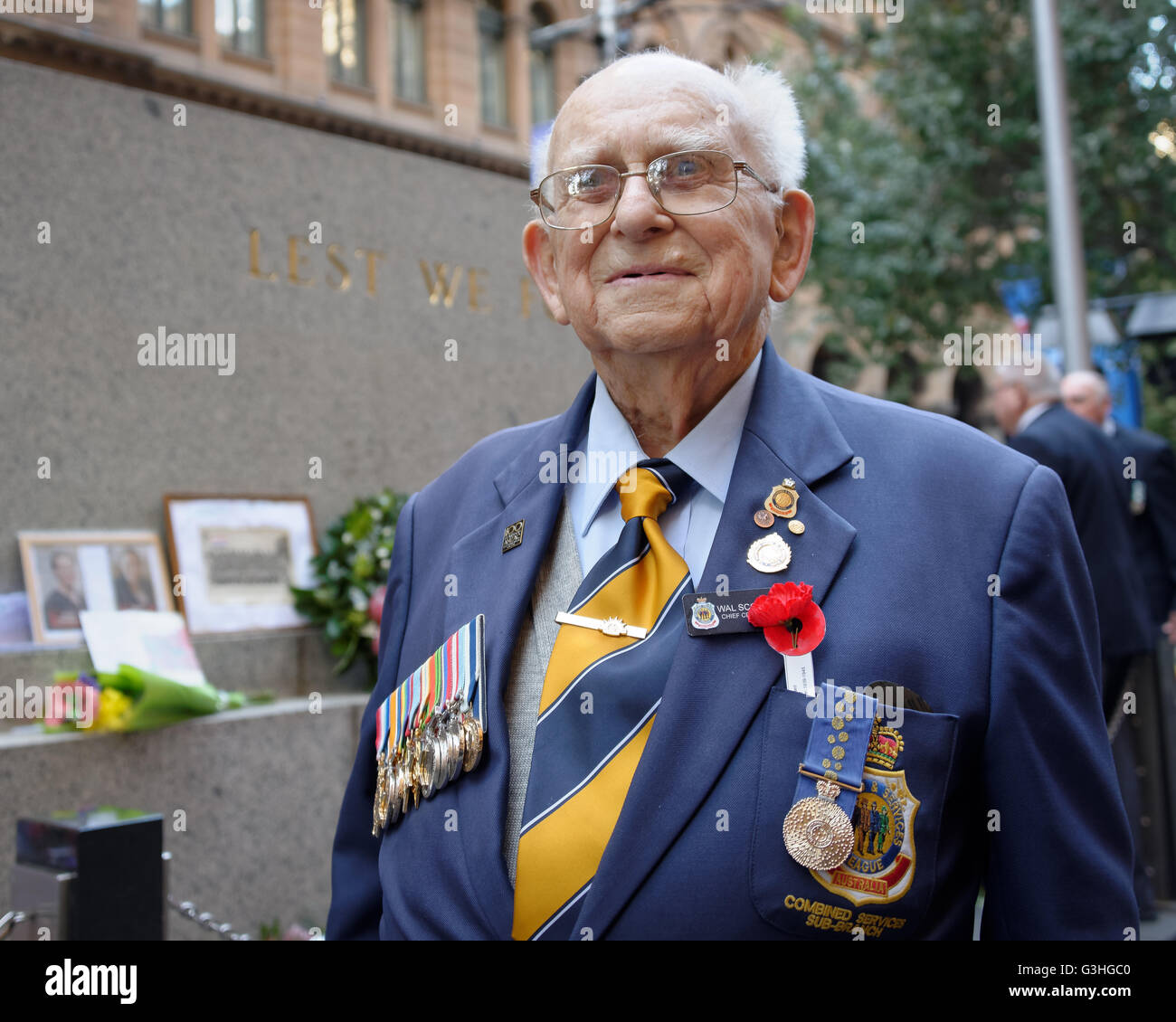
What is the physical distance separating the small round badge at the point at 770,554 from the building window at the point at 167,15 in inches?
795

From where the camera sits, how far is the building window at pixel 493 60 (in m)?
24.5

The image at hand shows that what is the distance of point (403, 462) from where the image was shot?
5.97 m

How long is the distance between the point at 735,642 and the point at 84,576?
11.7ft

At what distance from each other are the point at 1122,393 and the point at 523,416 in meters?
11.3

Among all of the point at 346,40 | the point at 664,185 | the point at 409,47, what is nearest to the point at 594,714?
the point at 664,185

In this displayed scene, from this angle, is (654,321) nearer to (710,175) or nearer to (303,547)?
(710,175)

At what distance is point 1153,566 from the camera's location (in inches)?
265

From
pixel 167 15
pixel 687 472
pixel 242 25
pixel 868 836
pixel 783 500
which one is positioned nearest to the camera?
pixel 868 836

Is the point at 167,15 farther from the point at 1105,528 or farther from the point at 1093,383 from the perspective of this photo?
the point at 1105,528

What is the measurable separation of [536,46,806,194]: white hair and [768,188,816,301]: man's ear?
1.3 inches

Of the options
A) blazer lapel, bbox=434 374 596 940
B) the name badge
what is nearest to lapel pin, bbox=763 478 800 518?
the name badge

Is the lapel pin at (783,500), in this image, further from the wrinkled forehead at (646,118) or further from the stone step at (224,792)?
the stone step at (224,792)
